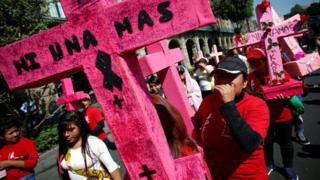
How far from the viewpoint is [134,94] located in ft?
3.39

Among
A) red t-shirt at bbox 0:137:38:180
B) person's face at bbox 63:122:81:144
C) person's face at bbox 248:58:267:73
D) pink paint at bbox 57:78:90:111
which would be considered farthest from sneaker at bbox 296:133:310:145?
red t-shirt at bbox 0:137:38:180

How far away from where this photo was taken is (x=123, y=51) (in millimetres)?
1035

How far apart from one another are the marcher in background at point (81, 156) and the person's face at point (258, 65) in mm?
2140

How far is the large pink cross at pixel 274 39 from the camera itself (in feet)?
10.0

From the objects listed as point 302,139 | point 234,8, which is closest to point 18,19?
point 302,139

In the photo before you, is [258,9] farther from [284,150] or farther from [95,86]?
[95,86]

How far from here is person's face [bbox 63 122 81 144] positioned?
217cm

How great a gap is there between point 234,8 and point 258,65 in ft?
109

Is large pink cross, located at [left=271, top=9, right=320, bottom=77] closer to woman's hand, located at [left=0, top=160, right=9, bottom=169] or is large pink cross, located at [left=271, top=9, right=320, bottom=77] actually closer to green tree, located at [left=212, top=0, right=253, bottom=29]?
woman's hand, located at [left=0, top=160, right=9, bottom=169]

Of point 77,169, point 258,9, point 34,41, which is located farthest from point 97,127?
point 34,41

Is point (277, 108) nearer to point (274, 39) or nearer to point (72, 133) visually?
point (274, 39)

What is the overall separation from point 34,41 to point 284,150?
3.24 metres

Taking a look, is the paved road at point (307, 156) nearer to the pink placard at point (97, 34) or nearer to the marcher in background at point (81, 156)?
the marcher in background at point (81, 156)

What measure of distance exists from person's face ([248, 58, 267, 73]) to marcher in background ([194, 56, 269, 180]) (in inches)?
66.7
